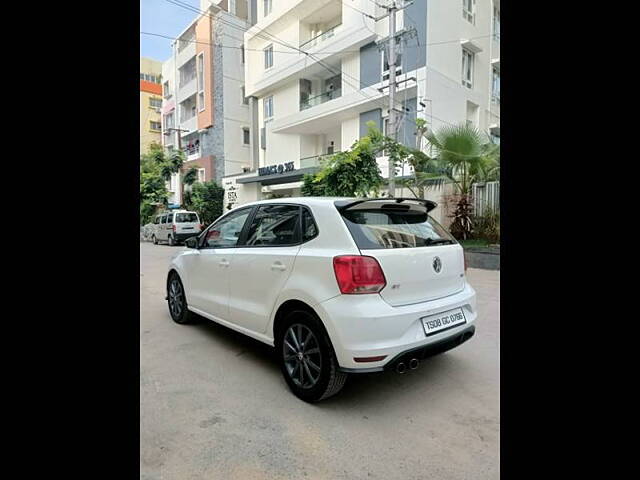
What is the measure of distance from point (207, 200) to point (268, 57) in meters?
9.76

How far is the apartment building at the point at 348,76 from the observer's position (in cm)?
1538

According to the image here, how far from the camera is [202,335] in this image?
4480 mm

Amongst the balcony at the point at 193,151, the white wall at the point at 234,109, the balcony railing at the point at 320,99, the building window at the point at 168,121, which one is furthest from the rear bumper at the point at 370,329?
the building window at the point at 168,121

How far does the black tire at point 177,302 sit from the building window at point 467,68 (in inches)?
672

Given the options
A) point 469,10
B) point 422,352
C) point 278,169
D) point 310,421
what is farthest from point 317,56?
point 310,421

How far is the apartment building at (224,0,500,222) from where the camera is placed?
1538 cm

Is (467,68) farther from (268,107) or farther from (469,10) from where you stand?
(268,107)

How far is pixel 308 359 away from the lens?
2.91 m

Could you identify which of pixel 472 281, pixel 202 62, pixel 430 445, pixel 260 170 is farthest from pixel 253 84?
pixel 430 445

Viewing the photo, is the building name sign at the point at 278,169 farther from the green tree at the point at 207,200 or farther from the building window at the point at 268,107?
the green tree at the point at 207,200

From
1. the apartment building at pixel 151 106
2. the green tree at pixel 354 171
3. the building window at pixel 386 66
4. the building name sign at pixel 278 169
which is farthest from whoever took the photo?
the apartment building at pixel 151 106
